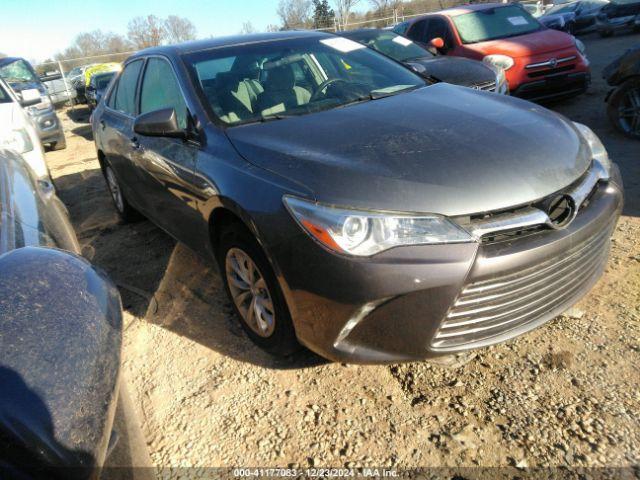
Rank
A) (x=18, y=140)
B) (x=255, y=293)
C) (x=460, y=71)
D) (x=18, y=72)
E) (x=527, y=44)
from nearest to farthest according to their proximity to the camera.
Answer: (x=255, y=293) < (x=18, y=140) < (x=460, y=71) < (x=527, y=44) < (x=18, y=72)

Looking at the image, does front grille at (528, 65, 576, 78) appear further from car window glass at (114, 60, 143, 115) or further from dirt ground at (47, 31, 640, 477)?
car window glass at (114, 60, 143, 115)

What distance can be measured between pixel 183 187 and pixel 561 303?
6.63 feet

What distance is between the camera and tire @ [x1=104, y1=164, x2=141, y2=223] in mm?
4566

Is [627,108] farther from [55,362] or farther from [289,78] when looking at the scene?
[55,362]

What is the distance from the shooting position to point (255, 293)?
2.46 metres

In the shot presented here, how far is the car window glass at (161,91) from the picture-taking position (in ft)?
9.38

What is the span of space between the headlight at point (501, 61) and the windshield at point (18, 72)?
9.43m

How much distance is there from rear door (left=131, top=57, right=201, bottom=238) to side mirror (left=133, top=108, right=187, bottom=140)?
0.19ft

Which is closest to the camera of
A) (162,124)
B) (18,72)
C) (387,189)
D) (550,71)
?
(387,189)

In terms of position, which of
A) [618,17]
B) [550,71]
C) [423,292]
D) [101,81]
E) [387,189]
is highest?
[387,189]

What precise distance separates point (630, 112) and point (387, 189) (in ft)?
15.6

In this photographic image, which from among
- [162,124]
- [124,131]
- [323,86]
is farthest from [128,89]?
[323,86]

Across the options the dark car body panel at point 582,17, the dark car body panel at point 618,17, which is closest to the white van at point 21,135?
the dark car body panel at point 618,17

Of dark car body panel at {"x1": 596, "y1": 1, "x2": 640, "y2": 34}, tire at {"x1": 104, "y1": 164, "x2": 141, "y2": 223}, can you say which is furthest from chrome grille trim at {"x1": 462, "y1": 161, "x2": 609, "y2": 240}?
dark car body panel at {"x1": 596, "y1": 1, "x2": 640, "y2": 34}
